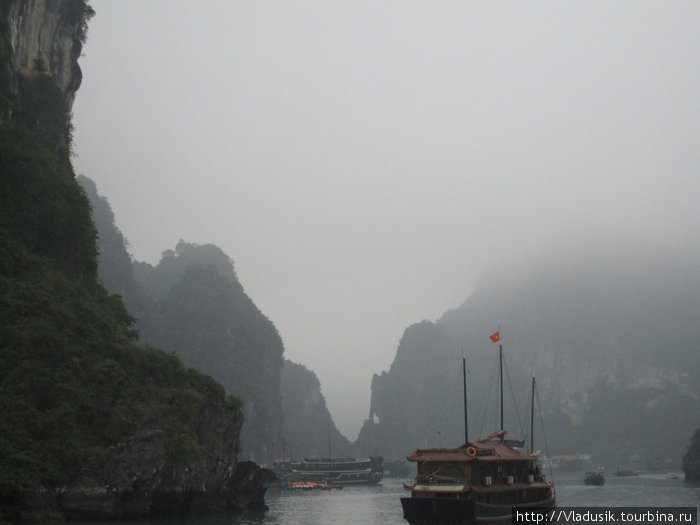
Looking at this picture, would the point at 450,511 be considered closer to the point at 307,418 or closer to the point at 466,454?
the point at 466,454

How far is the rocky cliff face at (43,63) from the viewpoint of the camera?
135 feet

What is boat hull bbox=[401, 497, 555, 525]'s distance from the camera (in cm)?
2731

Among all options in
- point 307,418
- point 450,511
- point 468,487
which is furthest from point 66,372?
point 307,418

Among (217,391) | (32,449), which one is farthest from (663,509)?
(32,449)

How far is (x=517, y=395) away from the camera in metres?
193

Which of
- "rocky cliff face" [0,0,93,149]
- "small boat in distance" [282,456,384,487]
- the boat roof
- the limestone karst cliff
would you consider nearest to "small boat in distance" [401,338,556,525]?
the boat roof

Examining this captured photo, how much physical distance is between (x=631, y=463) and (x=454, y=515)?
136 meters

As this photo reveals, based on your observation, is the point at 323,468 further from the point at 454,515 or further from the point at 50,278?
the point at 454,515

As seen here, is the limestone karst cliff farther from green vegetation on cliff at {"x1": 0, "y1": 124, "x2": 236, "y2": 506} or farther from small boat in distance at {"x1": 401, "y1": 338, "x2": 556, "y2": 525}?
small boat in distance at {"x1": 401, "y1": 338, "x2": 556, "y2": 525}

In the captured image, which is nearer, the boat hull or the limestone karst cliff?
the boat hull

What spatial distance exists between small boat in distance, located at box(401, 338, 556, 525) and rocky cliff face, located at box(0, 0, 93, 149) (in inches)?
1242

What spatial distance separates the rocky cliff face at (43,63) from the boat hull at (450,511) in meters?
32.0

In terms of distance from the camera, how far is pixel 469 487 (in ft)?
91.6

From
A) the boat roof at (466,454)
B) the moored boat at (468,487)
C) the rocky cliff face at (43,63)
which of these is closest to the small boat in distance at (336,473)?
the rocky cliff face at (43,63)
